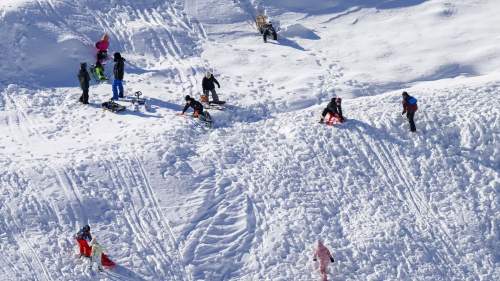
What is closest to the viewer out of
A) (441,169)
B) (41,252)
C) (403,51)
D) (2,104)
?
(41,252)

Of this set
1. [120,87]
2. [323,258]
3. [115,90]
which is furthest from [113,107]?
[323,258]

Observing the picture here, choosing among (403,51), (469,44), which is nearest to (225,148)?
(403,51)

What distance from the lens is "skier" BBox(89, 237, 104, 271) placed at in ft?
74.9

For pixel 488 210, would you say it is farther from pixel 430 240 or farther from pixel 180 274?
pixel 180 274

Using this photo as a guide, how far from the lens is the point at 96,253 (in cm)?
2292

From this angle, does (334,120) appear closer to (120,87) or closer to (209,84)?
(209,84)

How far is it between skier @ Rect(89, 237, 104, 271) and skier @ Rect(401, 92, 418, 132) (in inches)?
424

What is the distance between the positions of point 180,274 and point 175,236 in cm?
122

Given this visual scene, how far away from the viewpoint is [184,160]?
26.4 m

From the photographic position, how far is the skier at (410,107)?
27156mm

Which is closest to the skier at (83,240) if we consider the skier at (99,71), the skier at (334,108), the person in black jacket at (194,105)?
the person in black jacket at (194,105)

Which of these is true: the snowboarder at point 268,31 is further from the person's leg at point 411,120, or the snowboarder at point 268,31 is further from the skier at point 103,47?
the person's leg at point 411,120

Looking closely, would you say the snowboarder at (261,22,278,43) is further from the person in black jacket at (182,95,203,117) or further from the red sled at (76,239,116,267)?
the red sled at (76,239,116,267)

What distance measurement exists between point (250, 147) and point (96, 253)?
6592mm
